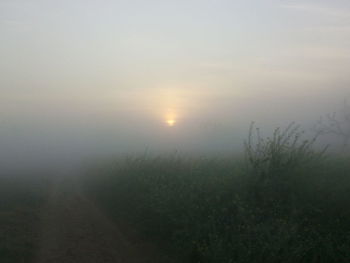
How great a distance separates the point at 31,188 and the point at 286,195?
46.2 feet

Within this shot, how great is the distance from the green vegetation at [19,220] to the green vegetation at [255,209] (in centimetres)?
296

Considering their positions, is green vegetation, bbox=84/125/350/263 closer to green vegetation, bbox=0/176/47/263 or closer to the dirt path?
the dirt path

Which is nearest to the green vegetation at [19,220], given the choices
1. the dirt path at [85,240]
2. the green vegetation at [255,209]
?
the dirt path at [85,240]

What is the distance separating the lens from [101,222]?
15.2m

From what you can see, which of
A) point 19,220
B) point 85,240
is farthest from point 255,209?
point 19,220

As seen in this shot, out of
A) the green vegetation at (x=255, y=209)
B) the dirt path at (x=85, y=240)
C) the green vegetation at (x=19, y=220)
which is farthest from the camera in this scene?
the dirt path at (x=85, y=240)

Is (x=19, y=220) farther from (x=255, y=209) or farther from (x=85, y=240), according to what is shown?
(x=255, y=209)

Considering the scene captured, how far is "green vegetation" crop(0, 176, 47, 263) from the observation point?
1155 centimetres

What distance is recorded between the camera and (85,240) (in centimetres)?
1300

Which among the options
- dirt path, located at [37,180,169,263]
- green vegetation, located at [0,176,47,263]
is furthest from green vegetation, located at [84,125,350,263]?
green vegetation, located at [0,176,47,263]

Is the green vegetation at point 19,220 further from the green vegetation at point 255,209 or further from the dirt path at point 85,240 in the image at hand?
the green vegetation at point 255,209

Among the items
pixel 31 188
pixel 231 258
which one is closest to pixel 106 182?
pixel 31 188

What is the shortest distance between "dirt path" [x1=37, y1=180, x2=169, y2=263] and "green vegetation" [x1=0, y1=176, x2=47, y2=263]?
13.6 inches

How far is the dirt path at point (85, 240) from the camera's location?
1170 cm
